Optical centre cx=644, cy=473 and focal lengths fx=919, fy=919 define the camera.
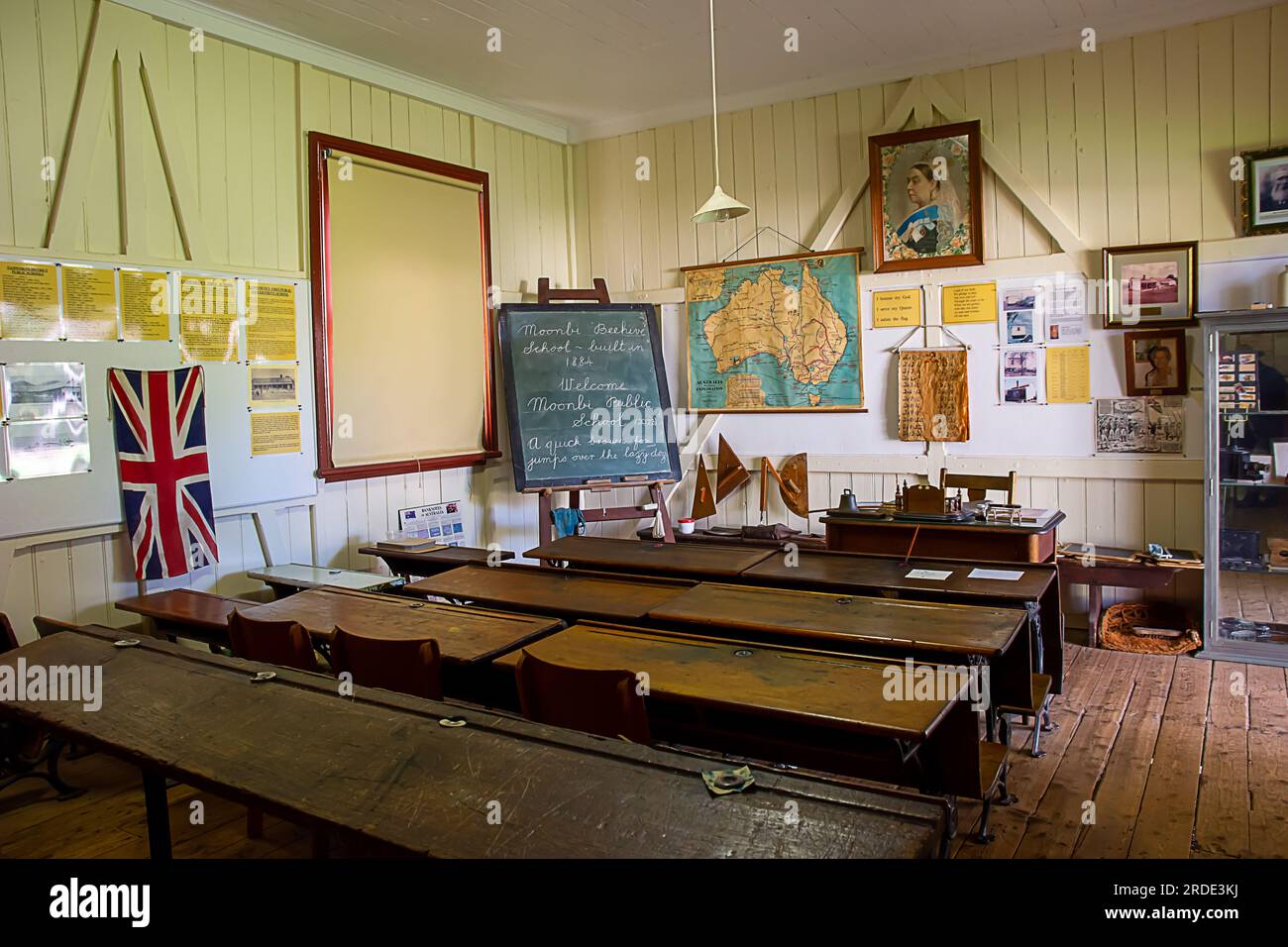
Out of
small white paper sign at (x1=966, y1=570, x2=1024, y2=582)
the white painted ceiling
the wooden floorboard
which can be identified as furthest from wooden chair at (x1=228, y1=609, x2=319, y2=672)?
the white painted ceiling

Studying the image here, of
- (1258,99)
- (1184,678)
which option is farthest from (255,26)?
(1184,678)

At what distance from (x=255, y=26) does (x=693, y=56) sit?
2.35 metres

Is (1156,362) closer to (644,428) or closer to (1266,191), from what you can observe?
(1266,191)

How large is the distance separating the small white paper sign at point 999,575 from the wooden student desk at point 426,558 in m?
2.39

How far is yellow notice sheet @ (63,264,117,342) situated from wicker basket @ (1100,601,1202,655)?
16.8ft

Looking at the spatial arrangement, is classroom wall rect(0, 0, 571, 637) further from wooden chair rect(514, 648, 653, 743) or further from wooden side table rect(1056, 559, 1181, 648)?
wooden side table rect(1056, 559, 1181, 648)

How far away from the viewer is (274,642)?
9.39 ft

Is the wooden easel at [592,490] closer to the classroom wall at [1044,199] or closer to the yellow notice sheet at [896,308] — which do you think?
the classroom wall at [1044,199]

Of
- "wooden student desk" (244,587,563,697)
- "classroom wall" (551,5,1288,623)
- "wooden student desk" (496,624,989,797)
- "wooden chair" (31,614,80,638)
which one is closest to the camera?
"wooden student desk" (496,624,989,797)

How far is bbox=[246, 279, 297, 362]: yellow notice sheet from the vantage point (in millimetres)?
4621

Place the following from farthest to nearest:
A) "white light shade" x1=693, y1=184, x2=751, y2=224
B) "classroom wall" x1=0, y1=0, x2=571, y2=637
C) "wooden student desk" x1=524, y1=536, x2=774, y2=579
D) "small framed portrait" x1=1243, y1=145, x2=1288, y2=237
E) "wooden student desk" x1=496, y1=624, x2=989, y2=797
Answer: "small framed portrait" x1=1243, y1=145, x2=1288, y2=237
"white light shade" x1=693, y1=184, x2=751, y2=224
"classroom wall" x1=0, y1=0, x2=571, y2=637
"wooden student desk" x1=524, y1=536, x2=774, y2=579
"wooden student desk" x1=496, y1=624, x2=989, y2=797

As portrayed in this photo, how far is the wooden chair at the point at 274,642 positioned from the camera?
2.79 meters

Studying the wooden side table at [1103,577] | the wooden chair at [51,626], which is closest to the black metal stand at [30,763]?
the wooden chair at [51,626]
